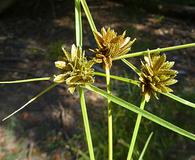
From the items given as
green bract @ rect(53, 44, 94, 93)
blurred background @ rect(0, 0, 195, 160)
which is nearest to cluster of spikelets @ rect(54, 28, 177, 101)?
green bract @ rect(53, 44, 94, 93)

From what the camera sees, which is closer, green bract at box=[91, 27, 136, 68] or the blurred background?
green bract at box=[91, 27, 136, 68]

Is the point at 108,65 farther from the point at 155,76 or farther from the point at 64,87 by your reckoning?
the point at 64,87

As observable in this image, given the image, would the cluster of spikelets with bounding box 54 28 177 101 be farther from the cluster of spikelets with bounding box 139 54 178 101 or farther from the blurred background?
the blurred background

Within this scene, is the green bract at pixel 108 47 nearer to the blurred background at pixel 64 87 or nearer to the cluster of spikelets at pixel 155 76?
the cluster of spikelets at pixel 155 76

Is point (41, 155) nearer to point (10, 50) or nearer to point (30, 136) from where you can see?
point (30, 136)

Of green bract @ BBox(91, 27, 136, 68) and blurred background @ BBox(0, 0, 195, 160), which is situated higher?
green bract @ BBox(91, 27, 136, 68)

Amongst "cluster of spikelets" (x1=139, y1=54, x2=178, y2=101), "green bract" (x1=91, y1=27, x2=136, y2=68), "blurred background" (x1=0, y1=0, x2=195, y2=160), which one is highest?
"green bract" (x1=91, y1=27, x2=136, y2=68)
